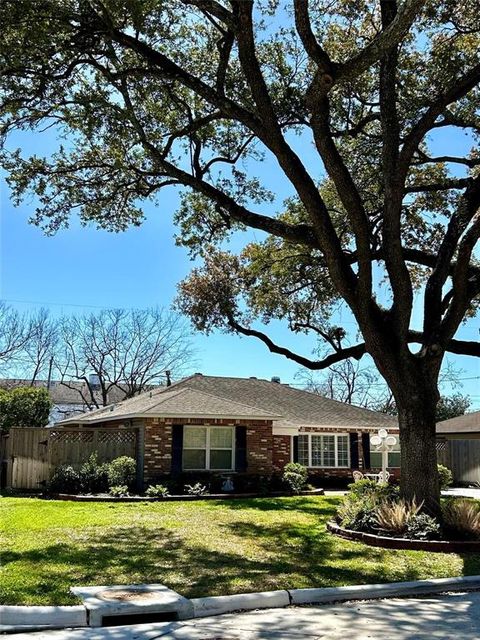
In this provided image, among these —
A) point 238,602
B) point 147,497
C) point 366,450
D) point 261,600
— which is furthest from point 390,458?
point 238,602

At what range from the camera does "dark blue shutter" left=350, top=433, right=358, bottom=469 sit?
2524cm

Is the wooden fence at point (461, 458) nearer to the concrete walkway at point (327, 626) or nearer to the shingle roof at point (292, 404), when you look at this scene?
the shingle roof at point (292, 404)

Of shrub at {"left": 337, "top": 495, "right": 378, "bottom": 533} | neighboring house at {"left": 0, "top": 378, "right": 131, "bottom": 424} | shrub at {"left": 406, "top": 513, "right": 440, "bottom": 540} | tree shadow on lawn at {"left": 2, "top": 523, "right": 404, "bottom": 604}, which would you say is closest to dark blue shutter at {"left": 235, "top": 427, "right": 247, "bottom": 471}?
shrub at {"left": 337, "top": 495, "right": 378, "bottom": 533}

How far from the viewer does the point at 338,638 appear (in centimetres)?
552

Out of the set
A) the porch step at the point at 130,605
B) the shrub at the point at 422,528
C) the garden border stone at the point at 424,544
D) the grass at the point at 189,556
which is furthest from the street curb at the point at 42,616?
the shrub at the point at 422,528

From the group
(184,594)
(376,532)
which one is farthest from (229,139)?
(184,594)

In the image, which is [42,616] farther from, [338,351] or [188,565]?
[338,351]

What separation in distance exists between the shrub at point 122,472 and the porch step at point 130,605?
1211 centimetres

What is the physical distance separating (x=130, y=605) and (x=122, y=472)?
13.1 meters

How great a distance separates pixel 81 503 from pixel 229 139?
9.87m

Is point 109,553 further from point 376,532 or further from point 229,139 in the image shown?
point 229,139

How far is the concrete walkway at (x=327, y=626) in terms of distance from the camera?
18.3ft

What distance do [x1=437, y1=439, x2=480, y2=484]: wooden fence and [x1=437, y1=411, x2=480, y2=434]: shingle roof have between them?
2.18 m

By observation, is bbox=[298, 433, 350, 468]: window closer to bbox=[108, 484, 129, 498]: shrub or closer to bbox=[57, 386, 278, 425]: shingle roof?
bbox=[57, 386, 278, 425]: shingle roof
